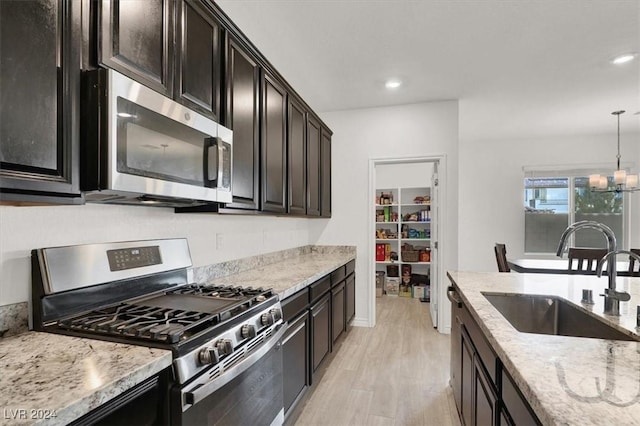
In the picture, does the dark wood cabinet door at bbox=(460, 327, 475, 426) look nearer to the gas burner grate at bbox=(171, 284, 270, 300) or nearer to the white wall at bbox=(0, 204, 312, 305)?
the gas burner grate at bbox=(171, 284, 270, 300)

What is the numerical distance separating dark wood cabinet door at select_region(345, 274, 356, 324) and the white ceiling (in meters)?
2.11

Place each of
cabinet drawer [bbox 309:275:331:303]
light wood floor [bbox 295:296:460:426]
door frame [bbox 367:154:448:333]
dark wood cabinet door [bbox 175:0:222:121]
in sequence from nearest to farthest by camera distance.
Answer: dark wood cabinet door [bbox 175:0:222:121] < light wood floor [bbox 295:296:460:426] < cabinet drawer [bbox 309:275:331:303] < door frame [bbox 367:154:448:333]

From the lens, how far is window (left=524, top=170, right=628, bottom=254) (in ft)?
18.2

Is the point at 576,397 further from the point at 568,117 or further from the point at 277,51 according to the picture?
the point at 568,117

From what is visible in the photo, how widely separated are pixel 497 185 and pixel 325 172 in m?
3.70

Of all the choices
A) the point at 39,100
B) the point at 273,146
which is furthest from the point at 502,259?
the point at 39,100

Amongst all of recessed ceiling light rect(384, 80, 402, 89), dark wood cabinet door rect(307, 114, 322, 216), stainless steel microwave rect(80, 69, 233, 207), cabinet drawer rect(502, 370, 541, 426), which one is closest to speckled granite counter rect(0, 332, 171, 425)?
stainless steel microwave rect(80, 69, 233, 207)

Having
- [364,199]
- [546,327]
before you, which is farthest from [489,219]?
[546,327]

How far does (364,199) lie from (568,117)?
3.19 metres

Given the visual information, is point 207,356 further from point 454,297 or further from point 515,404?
point 454,297

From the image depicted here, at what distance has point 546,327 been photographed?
1.78 metres

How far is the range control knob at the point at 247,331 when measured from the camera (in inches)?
52.8

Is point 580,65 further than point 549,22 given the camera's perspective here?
Yes

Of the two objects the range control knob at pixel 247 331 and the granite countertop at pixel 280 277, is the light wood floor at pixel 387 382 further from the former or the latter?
the range control knob at pixel 247 331
